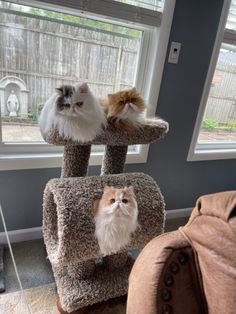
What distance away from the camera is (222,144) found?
2051 millimetres

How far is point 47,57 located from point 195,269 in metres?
1.20

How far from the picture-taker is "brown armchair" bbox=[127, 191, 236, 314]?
508 mm

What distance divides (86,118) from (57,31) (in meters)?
0.62

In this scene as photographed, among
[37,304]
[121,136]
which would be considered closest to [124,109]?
[121,136]

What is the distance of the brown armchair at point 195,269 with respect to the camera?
51 centimetres

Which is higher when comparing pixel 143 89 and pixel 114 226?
pixel 143 89

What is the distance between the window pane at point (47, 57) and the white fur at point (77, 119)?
421 mm

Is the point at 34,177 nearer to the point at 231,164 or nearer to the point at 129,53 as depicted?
the point at 129,53

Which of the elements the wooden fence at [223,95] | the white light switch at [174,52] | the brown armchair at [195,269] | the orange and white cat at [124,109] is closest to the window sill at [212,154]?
the wooden fence at [223,95]

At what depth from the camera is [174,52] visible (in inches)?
58.5

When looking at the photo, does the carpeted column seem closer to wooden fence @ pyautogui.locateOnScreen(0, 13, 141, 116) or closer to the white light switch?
wooden fence @ pyautogui.locateOnScreen(0, 13, 141, 116)

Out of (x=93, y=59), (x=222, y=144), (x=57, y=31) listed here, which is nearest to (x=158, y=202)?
(x=93, y=59)

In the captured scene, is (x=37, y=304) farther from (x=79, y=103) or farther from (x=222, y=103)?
(x=222, y=103)

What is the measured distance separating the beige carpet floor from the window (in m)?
1.10
